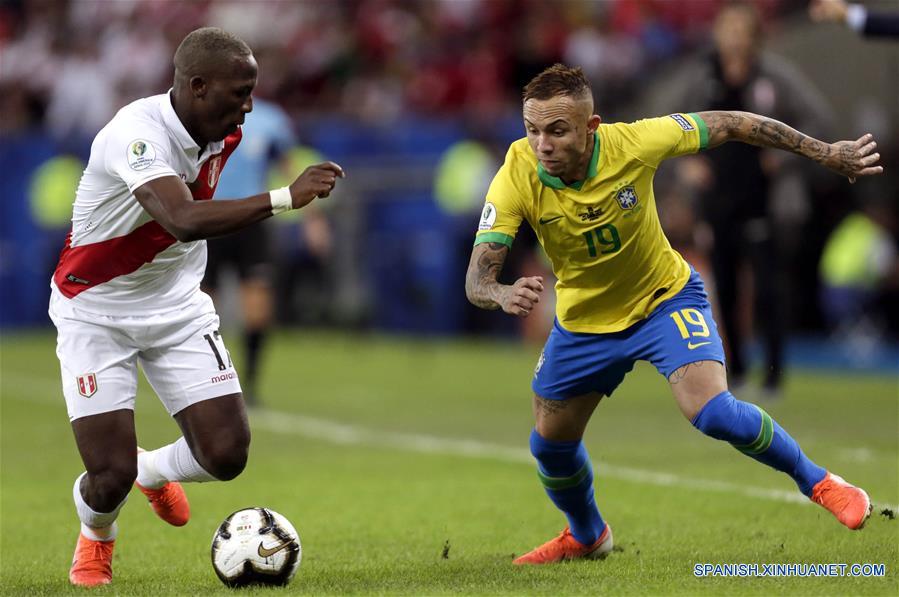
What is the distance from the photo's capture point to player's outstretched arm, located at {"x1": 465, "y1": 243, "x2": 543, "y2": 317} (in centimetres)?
539

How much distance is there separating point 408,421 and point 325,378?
12.4 ft

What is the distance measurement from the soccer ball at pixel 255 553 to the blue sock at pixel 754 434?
5.60 feet

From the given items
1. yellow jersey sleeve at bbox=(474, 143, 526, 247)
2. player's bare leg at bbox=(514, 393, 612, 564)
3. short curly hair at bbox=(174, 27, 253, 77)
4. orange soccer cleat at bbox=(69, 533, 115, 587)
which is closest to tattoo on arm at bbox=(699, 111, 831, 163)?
yellow jersey sleeve at bbox=(474, 143, 526, 247)

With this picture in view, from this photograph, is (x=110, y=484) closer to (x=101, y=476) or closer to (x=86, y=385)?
(x=101, y=476)

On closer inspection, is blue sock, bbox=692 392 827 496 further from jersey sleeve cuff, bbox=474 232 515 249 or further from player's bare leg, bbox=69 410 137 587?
player's bare leg, bbox=69 410 137 587

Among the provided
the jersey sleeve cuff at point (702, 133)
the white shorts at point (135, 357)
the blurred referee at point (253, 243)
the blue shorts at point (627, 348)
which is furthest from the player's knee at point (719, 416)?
the blurred referee at point (253, 243)

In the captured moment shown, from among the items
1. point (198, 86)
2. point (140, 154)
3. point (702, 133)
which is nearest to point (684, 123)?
point (702, 133)

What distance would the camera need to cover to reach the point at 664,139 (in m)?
6.14

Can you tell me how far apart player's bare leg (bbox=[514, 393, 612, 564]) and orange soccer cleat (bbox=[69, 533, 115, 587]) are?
5.68 feet

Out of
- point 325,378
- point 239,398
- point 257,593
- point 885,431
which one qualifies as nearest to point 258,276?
point 325,378

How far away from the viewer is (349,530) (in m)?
7.33

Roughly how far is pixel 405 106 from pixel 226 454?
1625cm

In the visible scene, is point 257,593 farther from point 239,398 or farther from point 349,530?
point 349,530

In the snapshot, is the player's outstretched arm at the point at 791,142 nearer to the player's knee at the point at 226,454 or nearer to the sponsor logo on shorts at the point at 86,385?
the player's knee at the point at 226,454
